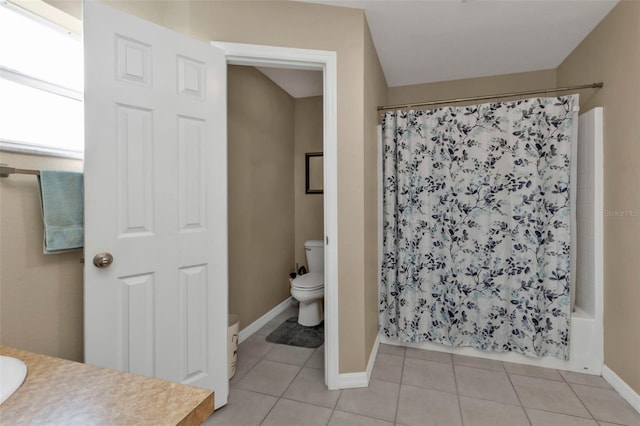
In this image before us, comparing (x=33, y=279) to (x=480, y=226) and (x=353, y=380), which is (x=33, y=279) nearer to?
(x=353, y=380)

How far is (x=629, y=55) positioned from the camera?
1766 millimetres

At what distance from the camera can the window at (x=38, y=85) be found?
44.8 inches

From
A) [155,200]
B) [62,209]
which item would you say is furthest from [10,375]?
[155,200]

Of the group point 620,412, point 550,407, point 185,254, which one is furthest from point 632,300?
point 185,254

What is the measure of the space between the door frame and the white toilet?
78 centimetres

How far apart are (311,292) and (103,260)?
1.72 metres

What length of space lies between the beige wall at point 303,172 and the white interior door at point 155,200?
73.8 inches

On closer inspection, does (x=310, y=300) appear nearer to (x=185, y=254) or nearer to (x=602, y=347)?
(x=185, y=254)

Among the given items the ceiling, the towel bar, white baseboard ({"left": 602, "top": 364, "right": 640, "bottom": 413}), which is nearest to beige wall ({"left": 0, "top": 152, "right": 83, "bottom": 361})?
the towel bar

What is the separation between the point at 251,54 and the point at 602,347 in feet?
9.64

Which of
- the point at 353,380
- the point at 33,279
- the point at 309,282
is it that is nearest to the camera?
the point at 33,279

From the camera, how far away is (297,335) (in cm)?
267

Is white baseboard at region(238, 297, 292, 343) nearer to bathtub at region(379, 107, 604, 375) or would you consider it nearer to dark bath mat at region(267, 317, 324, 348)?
dark bath mat at region(267, 317, 324, 348)

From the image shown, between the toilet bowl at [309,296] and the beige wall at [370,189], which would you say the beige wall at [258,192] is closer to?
the toilet bowl at [309,296]
